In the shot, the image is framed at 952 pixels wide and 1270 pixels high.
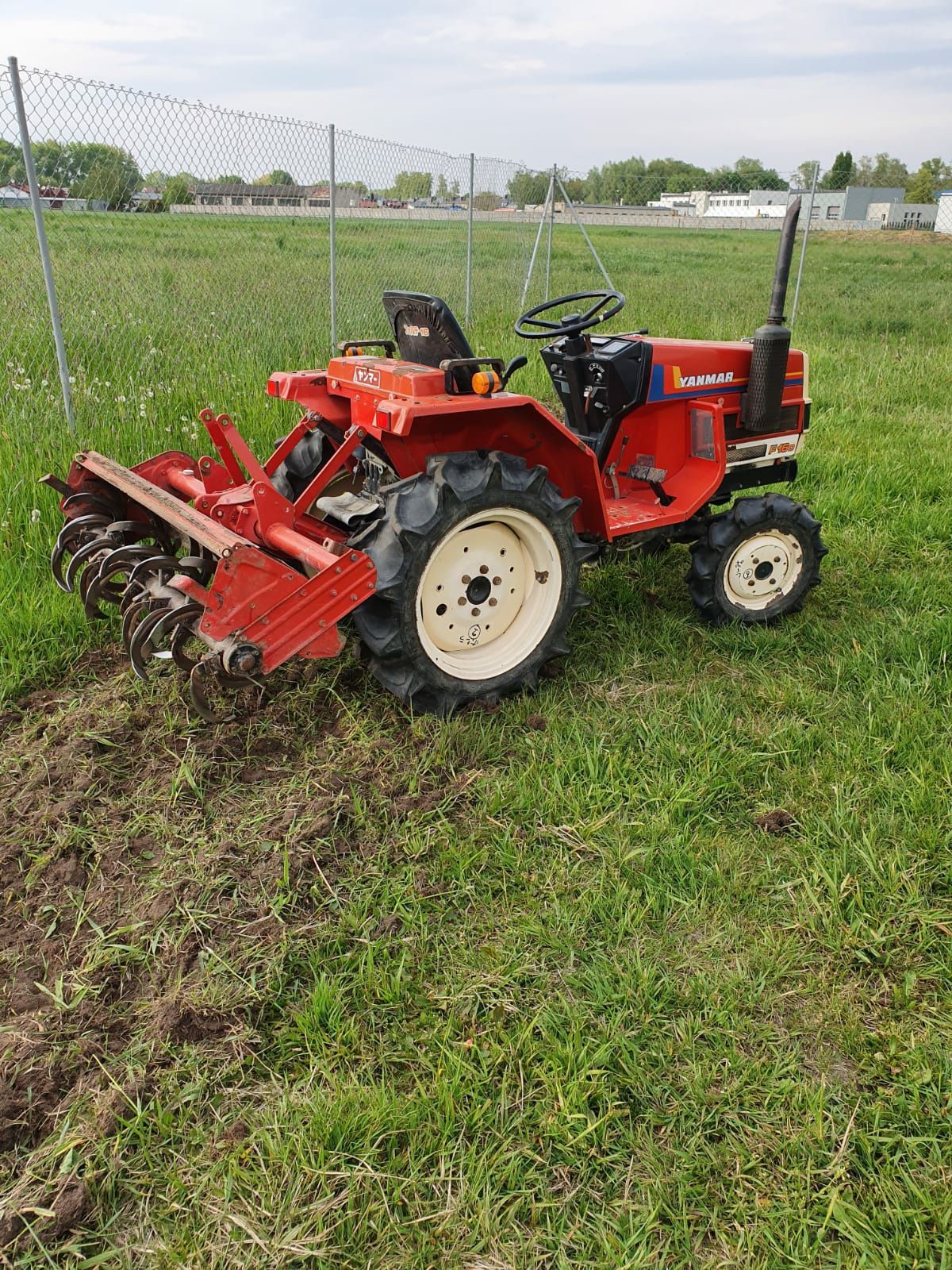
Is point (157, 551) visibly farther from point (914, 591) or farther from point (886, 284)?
point (886, 284)

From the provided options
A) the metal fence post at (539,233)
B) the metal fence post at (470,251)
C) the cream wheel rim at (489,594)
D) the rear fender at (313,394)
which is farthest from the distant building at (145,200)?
the metal fence post at (539,233)

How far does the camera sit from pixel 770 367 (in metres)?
4.07

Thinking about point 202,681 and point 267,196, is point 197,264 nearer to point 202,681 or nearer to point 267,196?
point 267,196

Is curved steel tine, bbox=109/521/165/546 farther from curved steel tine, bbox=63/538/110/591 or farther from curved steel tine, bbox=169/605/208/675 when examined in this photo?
curved steel tine, bbox=169/605/208/675

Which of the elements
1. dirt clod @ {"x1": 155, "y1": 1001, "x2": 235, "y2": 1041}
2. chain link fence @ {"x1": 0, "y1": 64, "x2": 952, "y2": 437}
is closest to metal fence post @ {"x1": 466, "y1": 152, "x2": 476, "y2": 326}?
chain link fence @ {"x1": 0, "y1": 64, "x2": 952, "y2": 437}

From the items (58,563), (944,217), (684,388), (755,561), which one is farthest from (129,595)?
(944,217)

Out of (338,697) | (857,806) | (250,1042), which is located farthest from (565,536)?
(250,1042)

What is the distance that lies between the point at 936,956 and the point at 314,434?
2976 mm

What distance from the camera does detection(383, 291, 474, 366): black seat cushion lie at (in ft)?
11.0

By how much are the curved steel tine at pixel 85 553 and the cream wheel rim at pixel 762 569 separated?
2591 mm

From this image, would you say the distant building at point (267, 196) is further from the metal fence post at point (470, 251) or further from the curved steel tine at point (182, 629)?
the curved steel tine at point (182, 629)

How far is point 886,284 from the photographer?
17172mm

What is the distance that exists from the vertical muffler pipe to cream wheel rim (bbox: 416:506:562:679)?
137 centimetres

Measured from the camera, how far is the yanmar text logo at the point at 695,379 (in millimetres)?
3998
